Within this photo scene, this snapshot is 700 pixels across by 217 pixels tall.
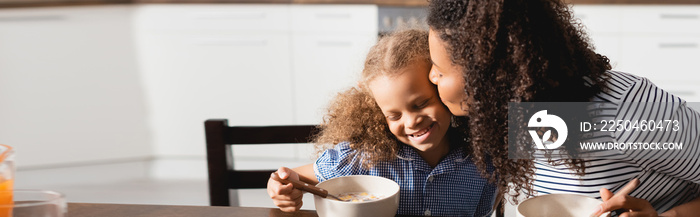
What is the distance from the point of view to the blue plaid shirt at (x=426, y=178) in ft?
3.78

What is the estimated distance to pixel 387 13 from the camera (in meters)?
2.62

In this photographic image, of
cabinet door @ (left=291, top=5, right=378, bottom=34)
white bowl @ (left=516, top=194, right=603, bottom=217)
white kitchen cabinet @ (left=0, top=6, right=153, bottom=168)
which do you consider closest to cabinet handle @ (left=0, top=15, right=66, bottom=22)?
white kitchen cabinet @ (left=0, top=6, right=153, bottom=168)

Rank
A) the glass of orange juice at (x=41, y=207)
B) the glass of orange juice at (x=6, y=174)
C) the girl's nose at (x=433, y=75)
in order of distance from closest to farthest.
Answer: the glass of orange juice at (x=41, y=207) → the glass of orange juice at (x=6, y=174) → the girl's nose at (x=433, y=75)

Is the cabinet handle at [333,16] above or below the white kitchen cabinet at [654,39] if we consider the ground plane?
above

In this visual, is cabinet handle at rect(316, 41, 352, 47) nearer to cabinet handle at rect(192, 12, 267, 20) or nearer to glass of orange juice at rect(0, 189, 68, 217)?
cabinet handle at rect(192, 12, 267, 20)

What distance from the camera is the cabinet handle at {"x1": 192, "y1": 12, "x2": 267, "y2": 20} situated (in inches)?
107

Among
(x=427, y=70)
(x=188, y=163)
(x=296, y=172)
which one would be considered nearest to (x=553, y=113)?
(x=427, y=70)

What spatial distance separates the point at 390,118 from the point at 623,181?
13.6 inches

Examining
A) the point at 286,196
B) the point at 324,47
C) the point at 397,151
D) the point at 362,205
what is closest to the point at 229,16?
the point at 324,47

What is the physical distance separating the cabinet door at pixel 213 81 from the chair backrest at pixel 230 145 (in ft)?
5.10

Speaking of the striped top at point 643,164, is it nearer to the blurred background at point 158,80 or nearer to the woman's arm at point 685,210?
the woman's arm at point 685,210

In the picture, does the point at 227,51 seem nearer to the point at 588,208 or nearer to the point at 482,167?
the point at 482,167

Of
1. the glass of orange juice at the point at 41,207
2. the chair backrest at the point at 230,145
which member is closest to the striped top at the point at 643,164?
the chair backrest at the point at 230,145

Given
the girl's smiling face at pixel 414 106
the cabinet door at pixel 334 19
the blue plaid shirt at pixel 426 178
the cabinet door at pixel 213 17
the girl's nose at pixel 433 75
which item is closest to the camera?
the girl's nose at pixel 433 75
